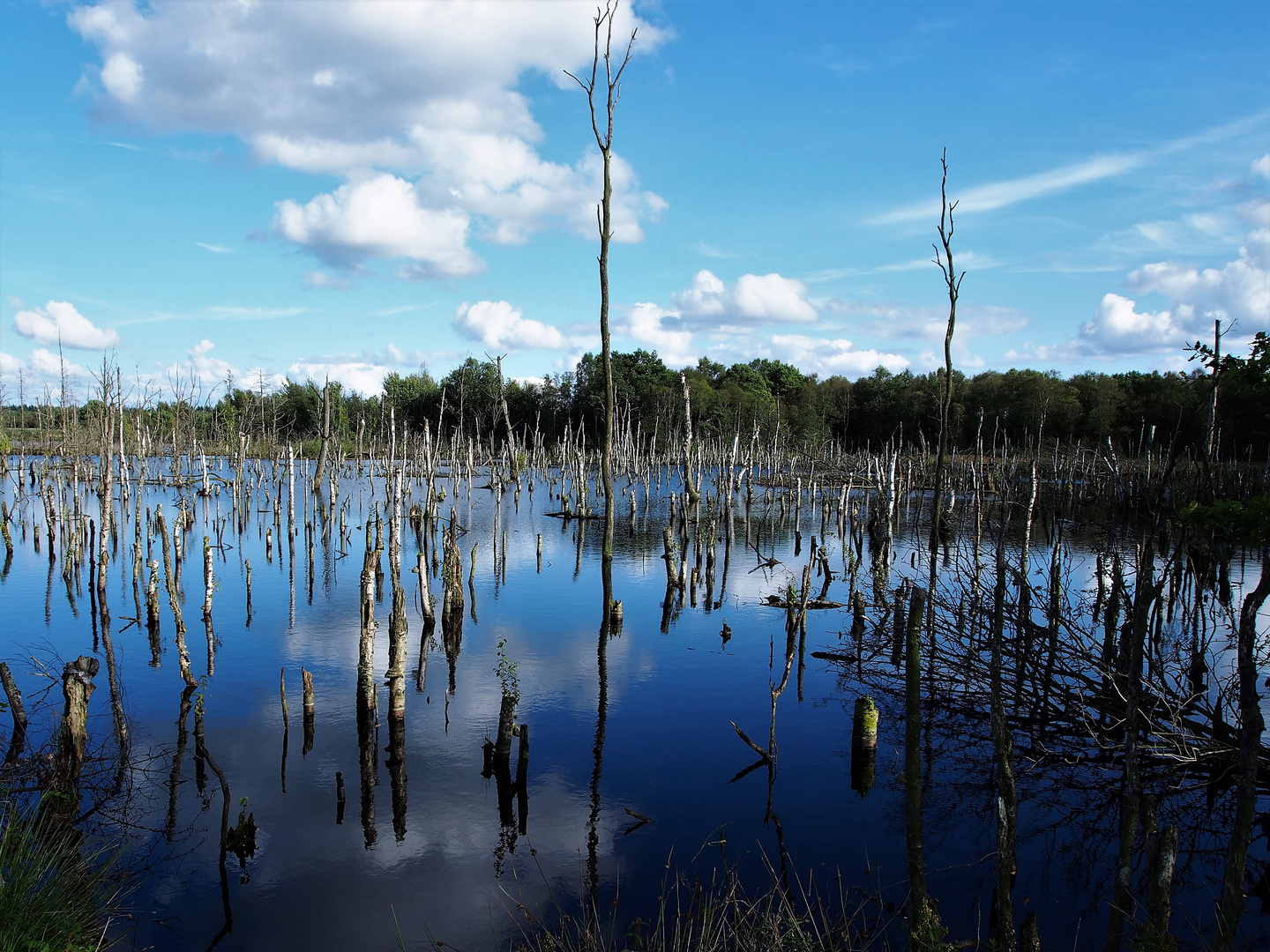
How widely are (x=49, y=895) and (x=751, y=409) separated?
5890 centimetres

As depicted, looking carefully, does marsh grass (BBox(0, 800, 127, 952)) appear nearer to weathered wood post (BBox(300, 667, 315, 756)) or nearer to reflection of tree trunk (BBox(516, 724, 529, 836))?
weathered wood post (BBox(300, 667, 315, 756))

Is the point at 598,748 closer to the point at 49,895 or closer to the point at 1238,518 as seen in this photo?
the point at 49,895

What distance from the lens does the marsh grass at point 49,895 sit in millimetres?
4770

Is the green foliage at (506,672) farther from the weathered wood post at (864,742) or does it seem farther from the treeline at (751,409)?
the treeline at (751,409)

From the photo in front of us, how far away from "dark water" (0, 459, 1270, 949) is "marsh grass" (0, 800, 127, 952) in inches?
18.6

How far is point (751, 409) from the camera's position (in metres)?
62.1

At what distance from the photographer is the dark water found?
6625mm

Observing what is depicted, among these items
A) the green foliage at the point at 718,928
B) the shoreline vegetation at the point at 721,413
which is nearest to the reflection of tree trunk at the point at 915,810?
the green foliage at the point at 718,928

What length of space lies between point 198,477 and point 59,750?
35066mm

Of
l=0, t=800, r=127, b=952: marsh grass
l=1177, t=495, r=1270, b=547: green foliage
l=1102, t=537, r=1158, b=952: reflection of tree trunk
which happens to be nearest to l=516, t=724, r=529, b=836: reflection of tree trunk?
l=0, t=800, r=127, b=952: marsh grass

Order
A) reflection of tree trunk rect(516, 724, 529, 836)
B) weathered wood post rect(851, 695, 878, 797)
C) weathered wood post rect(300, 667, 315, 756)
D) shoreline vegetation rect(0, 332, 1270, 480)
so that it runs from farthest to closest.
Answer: shoreline vegetation rect(0, 332, 1270, 480) < weathered wood post rect(300, 667, 315, 756) < weathered wood post rect(851, 695, 878, 797) < reflection of tree trunk rect(516, 724, 529, 836)

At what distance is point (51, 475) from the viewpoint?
31.0 m

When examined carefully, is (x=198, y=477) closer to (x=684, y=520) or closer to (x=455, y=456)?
(x=455, y=456)

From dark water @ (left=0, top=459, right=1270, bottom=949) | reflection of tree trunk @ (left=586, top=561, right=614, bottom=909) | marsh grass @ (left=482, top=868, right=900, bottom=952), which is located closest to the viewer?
marsh grass @ (left=482, top=868, right=900, bottom=952)
